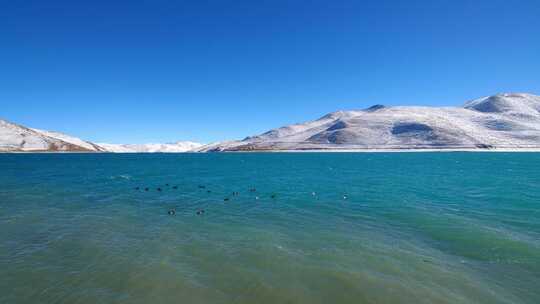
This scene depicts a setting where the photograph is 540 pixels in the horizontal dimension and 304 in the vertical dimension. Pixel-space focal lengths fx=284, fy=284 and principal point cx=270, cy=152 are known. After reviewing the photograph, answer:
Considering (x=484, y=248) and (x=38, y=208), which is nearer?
(x=484, y=248)

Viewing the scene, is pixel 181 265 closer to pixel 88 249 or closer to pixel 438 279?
pixel 88 249

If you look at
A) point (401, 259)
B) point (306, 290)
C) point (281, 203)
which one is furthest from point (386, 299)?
point (281, 203)

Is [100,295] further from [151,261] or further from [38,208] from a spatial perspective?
[38,208]

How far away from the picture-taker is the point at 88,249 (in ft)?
55.8

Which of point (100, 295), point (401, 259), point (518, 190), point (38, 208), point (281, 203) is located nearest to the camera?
point (100, 295)

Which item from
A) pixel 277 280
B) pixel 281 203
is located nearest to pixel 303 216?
pixel 281 203

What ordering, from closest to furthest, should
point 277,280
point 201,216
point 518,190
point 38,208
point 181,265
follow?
point 277,280, point 181,265, point 201,216, point 38,208, point 518,190

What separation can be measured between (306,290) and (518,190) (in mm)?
41576

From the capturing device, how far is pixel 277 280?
529 inches

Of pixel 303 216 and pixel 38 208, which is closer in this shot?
pixel 303 216

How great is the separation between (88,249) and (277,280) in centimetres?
1178

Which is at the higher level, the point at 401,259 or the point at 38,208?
the point at 38,208

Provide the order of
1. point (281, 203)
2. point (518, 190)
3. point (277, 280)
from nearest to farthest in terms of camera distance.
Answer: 1. point (277, 280)
2. point (281, 203)
3. point (518, 190)

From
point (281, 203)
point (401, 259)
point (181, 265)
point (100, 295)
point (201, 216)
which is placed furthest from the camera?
point (281, 203)
